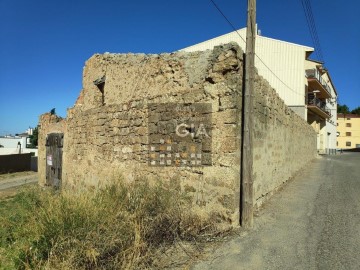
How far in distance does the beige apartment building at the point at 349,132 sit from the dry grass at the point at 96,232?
6939 centimetres

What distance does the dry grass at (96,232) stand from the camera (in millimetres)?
3541

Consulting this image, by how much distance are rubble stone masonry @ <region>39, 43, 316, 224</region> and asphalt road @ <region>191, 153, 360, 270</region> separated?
0.55m

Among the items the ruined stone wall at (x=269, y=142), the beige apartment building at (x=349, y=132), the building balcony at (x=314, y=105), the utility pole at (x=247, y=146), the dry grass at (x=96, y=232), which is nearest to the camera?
the dry grass at (x=96, y=232)

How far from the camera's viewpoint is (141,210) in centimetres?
472

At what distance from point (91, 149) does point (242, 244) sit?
5.56 m

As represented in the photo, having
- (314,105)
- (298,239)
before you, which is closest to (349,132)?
(314,105)

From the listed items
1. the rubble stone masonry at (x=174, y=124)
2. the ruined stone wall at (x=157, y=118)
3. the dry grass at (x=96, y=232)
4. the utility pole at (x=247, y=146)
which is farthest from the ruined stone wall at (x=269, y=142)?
the dry grass at (x=96, y=232)

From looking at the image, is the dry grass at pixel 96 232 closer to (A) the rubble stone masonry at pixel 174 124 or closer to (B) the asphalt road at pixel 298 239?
(B) the asphalt road at pixel 298 239

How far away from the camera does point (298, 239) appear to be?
4754 millimetres

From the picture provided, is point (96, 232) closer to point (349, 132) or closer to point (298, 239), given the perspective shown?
point (298, 239)

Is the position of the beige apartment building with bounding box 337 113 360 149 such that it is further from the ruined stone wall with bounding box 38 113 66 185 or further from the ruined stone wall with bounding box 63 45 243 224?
the ruined stone wall with bounding box 63 45 243 224

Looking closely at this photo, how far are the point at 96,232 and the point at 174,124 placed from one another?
2919 millimetres

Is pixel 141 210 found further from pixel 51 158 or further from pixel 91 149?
pixel 51 158

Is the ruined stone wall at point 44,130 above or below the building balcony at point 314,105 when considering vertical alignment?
below
